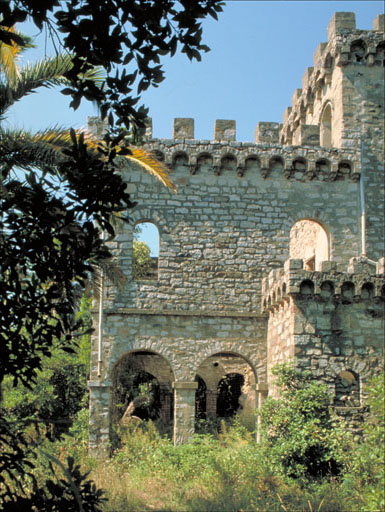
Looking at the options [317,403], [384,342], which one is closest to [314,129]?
[384,342]

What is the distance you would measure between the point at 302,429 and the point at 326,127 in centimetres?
937

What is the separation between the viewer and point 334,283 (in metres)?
12.6

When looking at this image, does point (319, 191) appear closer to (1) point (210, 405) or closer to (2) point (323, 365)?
(2) point (323, 365)

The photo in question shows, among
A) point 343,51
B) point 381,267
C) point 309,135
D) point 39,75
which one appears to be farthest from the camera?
A: point 343,51

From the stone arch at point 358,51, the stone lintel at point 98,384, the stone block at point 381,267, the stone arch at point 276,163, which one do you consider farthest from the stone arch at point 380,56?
the stone lintel at point 98,384

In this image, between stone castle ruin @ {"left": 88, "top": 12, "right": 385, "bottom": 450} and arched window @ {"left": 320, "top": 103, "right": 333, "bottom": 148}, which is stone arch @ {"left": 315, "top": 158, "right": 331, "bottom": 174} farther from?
arched window @ {"left": 320, "top": 103, "right": 333, "bottom": 148}

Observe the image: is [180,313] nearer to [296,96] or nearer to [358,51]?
[358,51]

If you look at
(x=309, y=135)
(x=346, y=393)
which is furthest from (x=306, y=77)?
(x=346, y=393)

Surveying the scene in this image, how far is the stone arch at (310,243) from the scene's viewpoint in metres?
16.3

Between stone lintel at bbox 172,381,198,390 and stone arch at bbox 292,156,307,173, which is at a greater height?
stone arch at bbox 292,156,307,173

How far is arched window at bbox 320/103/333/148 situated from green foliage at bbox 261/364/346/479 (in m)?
7.63

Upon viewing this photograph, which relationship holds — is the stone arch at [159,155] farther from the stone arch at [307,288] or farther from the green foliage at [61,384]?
the green foliage at [61,384]

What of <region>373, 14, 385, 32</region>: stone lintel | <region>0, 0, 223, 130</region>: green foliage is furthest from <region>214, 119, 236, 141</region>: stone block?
<region>0, 0, 223, 130</region>: green foliage

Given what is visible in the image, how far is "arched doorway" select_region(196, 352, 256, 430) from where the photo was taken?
20.4m
